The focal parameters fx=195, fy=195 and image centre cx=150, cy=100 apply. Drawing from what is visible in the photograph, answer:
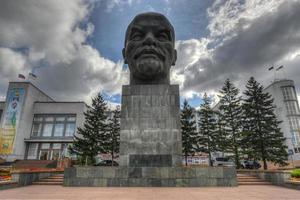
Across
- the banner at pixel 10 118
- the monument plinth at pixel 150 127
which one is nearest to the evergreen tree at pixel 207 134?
the monument plinth at pixel 150 127

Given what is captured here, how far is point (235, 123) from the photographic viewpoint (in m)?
22.4

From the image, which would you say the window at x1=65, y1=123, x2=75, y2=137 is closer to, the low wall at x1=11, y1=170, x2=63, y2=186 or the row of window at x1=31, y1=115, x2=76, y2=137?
the row of window at x1=31, y1=115, x2=76, y2=137

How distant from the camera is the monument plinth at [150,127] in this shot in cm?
1030

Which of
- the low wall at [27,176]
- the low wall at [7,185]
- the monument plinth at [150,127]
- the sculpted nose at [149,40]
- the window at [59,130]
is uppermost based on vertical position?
the sculpted nose at [149,40]

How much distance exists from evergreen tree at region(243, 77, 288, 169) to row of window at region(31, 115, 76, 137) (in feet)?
89.7

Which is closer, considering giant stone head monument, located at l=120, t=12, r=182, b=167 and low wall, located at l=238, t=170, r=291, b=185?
low wall, located at l=238, t=170, r=291, b=185

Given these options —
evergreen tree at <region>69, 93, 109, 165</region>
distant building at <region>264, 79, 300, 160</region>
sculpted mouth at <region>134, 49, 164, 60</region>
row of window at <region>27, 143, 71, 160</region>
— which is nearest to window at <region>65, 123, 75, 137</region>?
row of window at <region>27, 143, 71, 160</region>

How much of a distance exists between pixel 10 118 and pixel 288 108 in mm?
53022

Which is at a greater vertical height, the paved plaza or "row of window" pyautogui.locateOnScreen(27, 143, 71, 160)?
"row of window" pyautogui.locateOnScreen(27, 143, 71, 160)

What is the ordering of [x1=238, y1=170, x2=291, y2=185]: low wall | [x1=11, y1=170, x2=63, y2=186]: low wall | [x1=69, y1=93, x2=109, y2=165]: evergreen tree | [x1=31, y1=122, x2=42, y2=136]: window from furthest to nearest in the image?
[x1=31, y1=122, x2=42, y2=136]: window → [x1=69, y1=93, x2=109, y2=165]: evergreen tree → [x1=238, y1=170, x2=291, y2=185]: low wall → [x1=11, y1=170, x2=63, y2=186]: low wall

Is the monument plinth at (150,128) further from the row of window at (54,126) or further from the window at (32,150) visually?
the window at (32,150)

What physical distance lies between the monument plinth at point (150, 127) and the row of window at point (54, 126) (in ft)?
85.3

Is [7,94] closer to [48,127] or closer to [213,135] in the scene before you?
[48,127]

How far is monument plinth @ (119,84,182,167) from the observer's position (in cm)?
1030
